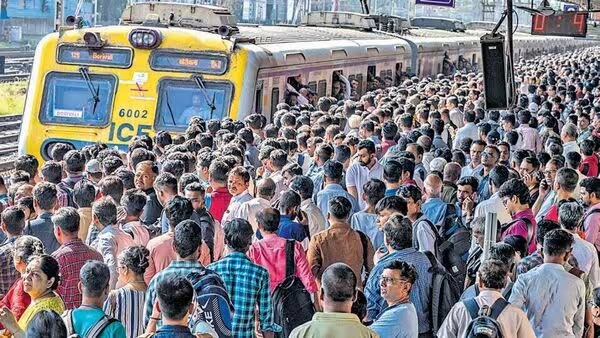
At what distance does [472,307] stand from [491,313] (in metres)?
0.11

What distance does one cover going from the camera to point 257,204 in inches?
329

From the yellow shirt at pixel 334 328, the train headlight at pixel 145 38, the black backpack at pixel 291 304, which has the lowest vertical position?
the black backpack at pixel 291 304

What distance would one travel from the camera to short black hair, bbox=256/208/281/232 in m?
7.19

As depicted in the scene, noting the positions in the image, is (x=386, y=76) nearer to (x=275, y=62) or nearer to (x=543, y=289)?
(x=275, y=62)

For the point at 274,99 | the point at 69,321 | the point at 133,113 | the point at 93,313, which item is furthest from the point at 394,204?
the point at 274,99

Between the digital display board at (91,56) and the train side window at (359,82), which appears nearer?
the digital display board at (91,56)

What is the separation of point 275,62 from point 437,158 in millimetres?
4585

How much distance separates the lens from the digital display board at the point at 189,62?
45.4 ft

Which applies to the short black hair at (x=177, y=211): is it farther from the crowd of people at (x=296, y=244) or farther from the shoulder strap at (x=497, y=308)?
the shoulder strap at (x=497, y=308)

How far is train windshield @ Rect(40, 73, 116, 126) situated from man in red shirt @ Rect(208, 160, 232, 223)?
16.9 feet

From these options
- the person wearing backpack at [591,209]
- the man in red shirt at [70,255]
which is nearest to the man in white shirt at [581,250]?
the person wearing backpack at [591,209]

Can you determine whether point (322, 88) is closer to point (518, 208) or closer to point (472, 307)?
point (518, 208)

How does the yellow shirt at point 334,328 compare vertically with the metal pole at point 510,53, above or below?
below

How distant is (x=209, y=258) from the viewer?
7.58 m
